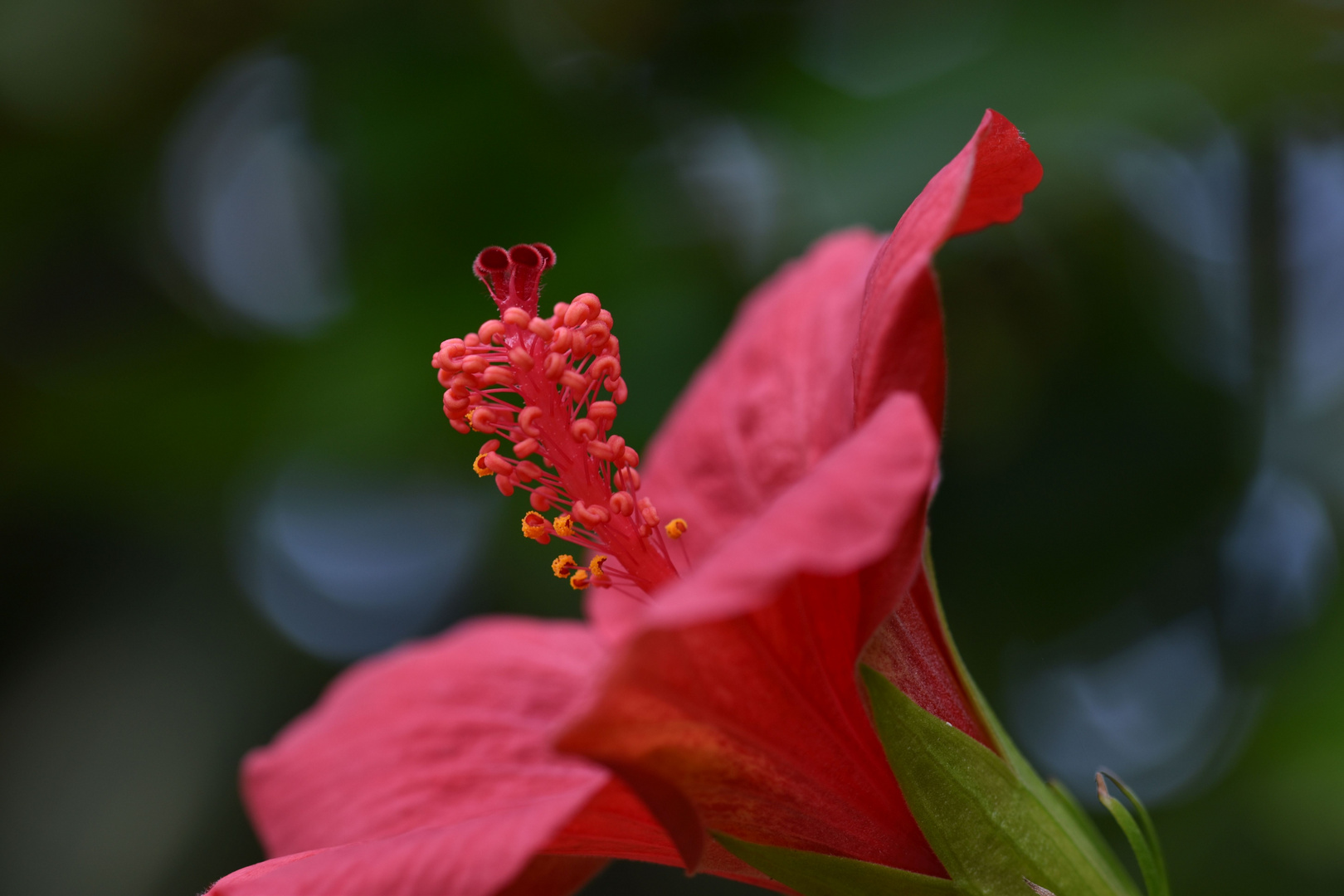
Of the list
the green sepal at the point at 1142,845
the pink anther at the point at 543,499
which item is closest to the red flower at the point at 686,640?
the pink anther at the point at 543,499

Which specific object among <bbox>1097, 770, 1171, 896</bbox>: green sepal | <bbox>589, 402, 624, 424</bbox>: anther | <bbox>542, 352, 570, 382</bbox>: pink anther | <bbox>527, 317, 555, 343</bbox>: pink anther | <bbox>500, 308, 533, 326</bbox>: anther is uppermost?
<bbox>500, 308, 533, 326</bbox>: anther

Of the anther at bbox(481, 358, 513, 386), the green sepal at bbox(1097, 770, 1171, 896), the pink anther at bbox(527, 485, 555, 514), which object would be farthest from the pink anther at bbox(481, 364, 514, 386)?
the green sepal at bbox(1097, 770, 1171, 896)

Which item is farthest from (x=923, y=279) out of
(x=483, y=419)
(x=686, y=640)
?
(x=483, y=419)

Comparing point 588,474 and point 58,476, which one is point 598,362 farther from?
point 58,476

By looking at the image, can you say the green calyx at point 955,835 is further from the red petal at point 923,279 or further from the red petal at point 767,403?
the red petal at point 767,403

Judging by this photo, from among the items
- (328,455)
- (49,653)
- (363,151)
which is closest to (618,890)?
(328,455)

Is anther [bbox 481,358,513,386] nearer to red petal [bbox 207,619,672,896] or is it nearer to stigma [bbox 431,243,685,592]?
stigma [bbox 431,243,685,592]

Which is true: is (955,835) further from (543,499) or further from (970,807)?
(543,499)
